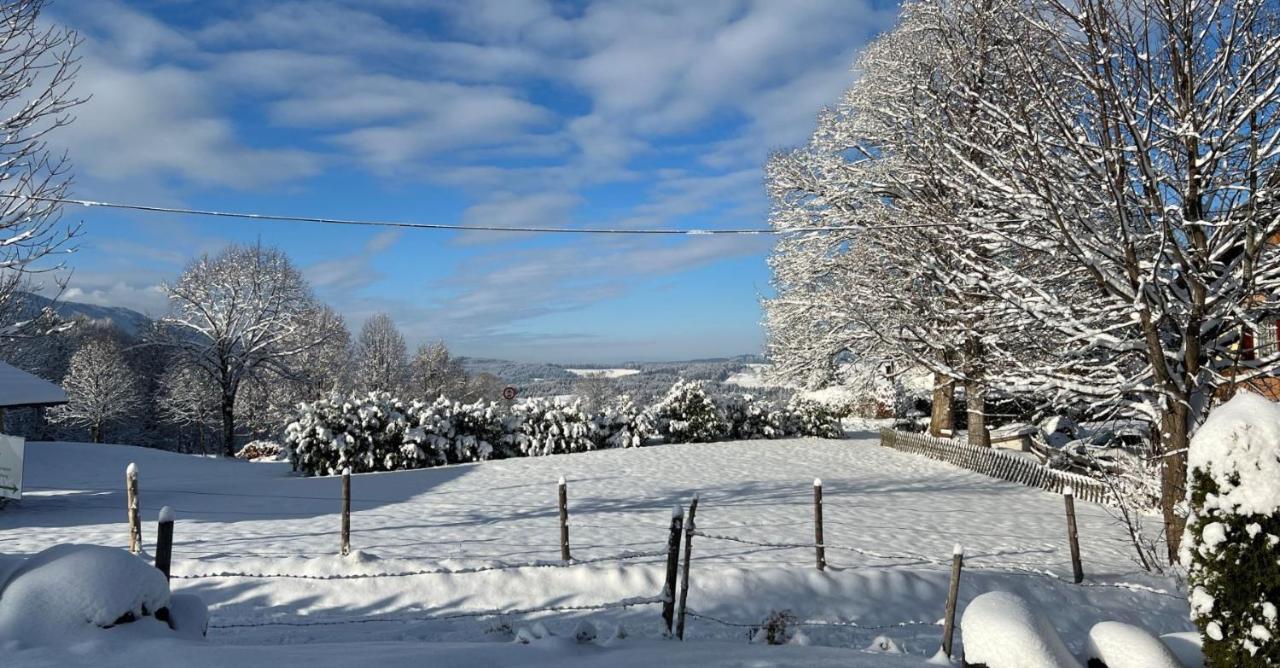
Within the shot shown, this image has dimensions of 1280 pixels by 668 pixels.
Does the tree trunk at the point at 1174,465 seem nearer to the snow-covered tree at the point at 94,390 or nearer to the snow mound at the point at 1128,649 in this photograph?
the snow mound at the point at 1128,649

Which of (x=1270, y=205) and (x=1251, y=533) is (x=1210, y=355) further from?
(x=1251, y=533)

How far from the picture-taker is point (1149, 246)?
324 inches

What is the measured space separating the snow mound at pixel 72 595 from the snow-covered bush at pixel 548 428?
17.2m

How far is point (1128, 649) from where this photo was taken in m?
3.96

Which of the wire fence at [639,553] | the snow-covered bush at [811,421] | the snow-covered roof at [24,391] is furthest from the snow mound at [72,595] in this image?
the snow-covered bush at [811,421]

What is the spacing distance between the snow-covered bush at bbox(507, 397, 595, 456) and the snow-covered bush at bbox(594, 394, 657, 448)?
0.47 meters

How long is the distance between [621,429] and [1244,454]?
19.8 meters

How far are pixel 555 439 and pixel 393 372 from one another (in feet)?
91.7

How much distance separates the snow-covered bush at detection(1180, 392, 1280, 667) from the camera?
354 cm

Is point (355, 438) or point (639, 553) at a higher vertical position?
point (355, 438)

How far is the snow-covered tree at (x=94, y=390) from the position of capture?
133ft

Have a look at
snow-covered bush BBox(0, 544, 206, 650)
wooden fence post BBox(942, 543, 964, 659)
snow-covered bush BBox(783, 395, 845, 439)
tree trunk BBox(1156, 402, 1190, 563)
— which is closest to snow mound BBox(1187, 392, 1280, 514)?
wooden fence post BBox(942, 543, 964, 659)

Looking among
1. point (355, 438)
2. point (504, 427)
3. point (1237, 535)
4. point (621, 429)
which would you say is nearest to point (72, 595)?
point (1237, 535)

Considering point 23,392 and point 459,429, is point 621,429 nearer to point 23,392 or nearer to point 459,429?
point 459,429
